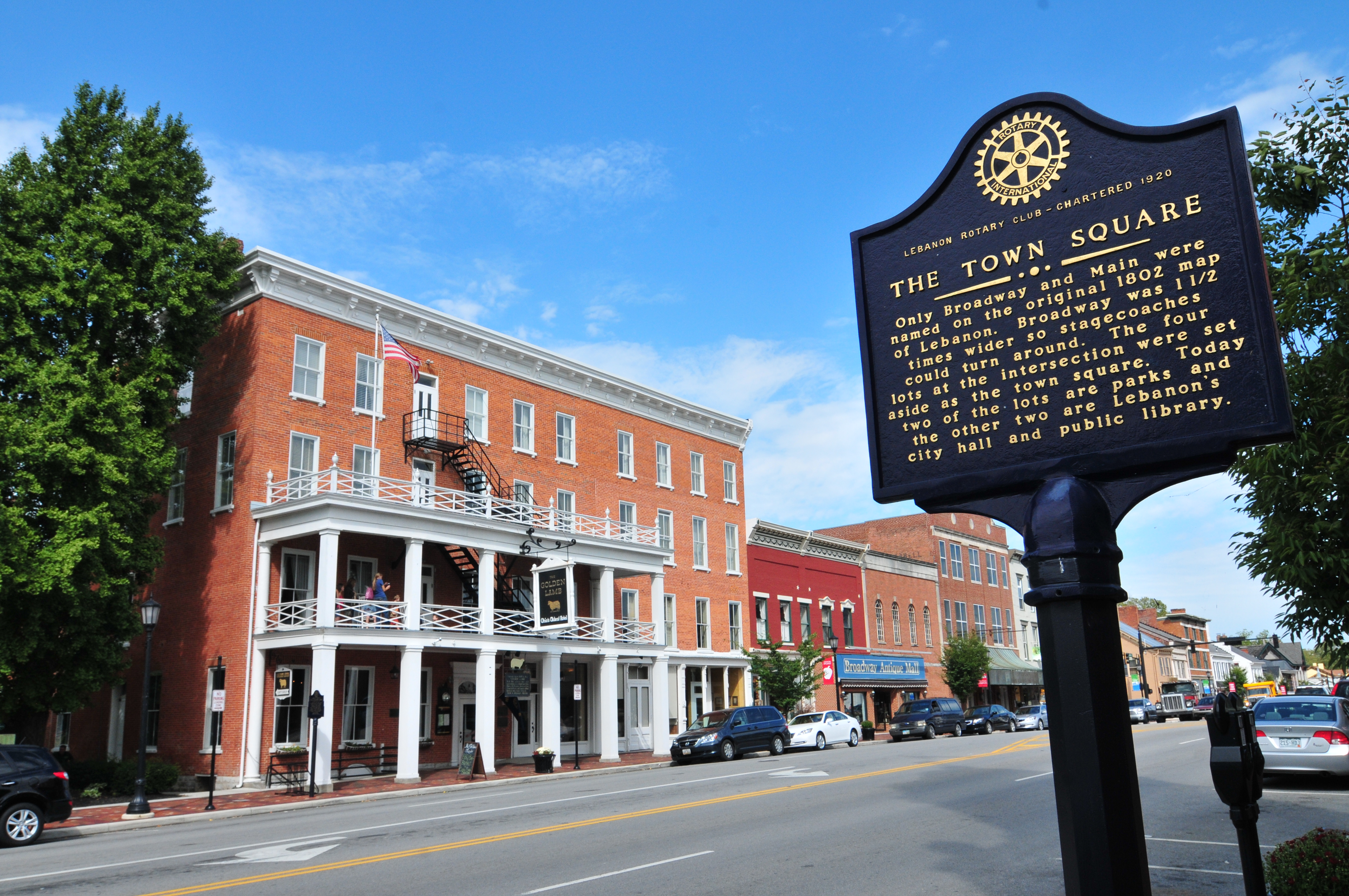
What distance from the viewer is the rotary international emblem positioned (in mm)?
5301

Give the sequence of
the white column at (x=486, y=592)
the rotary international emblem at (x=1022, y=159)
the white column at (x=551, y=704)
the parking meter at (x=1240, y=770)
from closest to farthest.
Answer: the rotary international emblem at (x=1022, y=159), the parking meter at (x=1240, y=770), the white column at (x=486, y=592), the white column at (x=551, y=704)

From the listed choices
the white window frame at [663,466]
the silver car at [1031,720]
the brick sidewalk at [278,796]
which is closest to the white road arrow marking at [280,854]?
the brick sidewalk at [278,796]

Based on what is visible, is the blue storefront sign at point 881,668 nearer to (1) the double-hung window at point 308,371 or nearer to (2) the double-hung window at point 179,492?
(1) the double-hung window at point 308,371

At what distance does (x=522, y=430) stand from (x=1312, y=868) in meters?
31.0

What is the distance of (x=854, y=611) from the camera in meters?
54.0

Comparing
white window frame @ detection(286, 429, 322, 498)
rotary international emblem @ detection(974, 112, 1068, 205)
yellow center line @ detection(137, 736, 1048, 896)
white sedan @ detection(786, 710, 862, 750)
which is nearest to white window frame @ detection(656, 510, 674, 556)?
white sedan @ detection(786, 710, 862, 750)

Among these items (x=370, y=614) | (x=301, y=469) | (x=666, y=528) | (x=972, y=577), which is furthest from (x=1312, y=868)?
(x=972, y=577)

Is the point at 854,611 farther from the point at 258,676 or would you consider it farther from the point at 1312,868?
the point at 1312,868

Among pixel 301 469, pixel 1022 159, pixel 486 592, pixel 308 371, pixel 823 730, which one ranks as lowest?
pixel 823 730

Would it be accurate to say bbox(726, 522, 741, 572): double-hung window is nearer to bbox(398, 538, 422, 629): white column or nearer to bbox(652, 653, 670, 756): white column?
bbox(652, 653, 670, 756): white column

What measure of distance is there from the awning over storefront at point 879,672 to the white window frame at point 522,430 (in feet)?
72.6

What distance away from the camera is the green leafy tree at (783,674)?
1695 inches

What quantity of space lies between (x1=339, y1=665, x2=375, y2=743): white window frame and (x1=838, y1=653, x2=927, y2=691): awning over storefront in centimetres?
2730

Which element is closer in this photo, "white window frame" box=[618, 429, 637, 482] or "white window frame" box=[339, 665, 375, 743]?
"white window frame" box=[339, 665, 375, 743]
